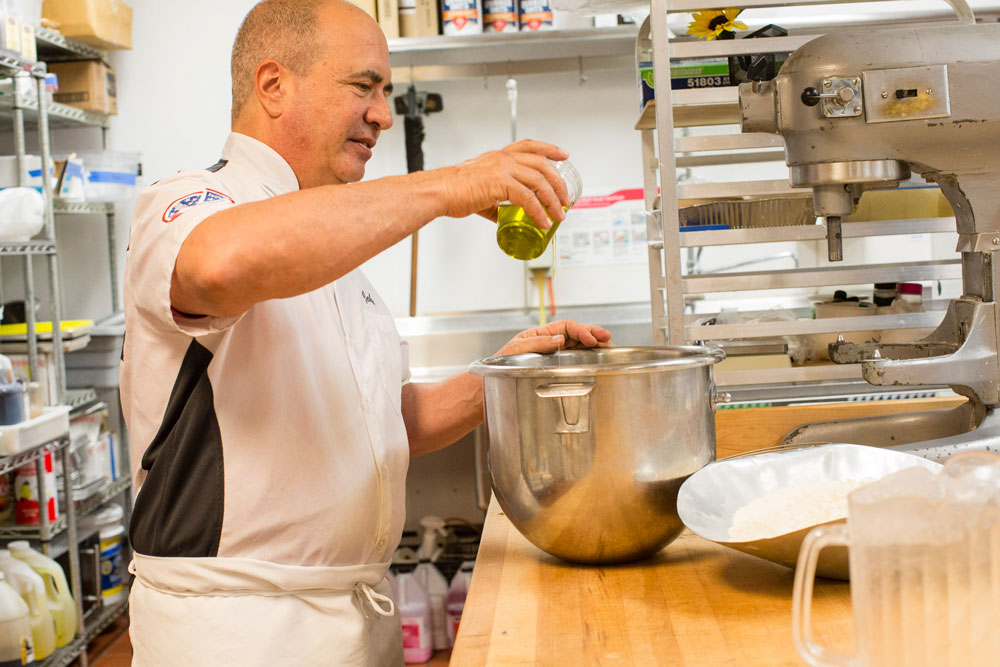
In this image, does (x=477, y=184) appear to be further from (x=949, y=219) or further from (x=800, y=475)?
(x=949, y=219)

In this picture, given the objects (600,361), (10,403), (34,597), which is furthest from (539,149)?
(34,597)

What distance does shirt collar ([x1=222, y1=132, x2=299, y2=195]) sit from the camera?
4.32ft

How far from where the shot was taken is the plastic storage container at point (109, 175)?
3.31m

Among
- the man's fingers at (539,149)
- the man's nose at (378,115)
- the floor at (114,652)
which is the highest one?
the man's nose at (378,115)

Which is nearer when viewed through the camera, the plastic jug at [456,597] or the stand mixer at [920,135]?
the stand mixer at [920,135]

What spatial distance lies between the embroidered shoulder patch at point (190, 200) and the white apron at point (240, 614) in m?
0.42

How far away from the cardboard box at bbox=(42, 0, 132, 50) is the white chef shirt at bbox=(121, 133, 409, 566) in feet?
7.55

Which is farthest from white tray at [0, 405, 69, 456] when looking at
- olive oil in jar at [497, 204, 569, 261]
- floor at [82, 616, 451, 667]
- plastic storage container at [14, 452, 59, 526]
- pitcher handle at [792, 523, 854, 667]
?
pitcher handle at [792, 523, 854, 667]

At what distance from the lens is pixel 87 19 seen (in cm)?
317

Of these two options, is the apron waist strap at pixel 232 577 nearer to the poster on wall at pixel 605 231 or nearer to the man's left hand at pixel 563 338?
the man's left hand at pixel 563 338

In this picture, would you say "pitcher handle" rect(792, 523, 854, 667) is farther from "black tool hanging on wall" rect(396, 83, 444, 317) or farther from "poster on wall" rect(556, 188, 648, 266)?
"poster on wall" rect(556, 188, 648, 266)

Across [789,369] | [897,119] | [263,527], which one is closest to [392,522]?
[263,527]

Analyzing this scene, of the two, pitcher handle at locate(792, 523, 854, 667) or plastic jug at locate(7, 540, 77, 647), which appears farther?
plastic jug at locate(7, 540, 77, 647)

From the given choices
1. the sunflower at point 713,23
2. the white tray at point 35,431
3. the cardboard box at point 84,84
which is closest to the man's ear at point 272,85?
the sunflower at point 713,23
